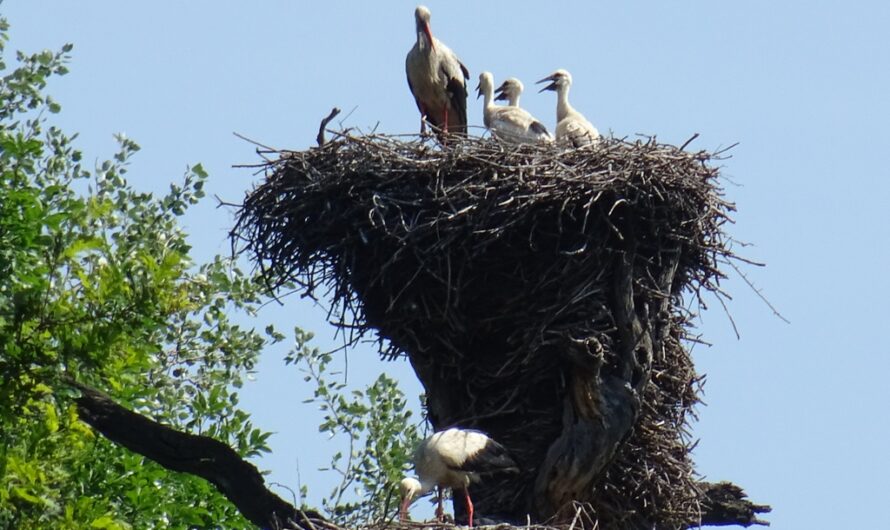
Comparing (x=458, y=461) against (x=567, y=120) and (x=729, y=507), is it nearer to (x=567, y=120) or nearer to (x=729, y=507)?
(x=729, y=507)

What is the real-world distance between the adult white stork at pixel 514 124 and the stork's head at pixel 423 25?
0.98 metres

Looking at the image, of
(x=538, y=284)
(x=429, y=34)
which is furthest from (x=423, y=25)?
(x=538, y=284)

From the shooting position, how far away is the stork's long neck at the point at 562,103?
13.5 meters

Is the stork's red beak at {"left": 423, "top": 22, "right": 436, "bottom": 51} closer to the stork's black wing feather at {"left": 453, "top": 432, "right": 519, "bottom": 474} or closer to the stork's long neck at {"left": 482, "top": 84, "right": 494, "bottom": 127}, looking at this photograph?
the stork's long neck at {"left": 482, "top": 84, "right": 494, "bottom": 127}

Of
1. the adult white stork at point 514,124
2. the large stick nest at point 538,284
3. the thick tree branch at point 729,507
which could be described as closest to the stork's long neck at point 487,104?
the adult white stork at point 514,124

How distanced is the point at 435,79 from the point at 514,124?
150 cm

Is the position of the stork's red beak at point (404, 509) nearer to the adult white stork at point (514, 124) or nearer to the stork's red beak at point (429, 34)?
the adult white stork at point (514, 124)

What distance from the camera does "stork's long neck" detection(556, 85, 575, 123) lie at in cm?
1348

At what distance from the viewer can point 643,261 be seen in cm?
1070

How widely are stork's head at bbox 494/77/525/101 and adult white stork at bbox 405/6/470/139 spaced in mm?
295

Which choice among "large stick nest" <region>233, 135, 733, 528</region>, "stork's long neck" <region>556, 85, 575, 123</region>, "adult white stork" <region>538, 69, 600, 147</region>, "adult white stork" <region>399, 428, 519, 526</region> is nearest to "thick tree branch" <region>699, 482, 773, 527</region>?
"large stick nest" <region>233, 135, 733, 528</region>

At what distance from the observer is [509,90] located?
46.8 ft

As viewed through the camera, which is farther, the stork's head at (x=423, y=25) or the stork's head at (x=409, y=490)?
the stork's head at (x=423, y=25)

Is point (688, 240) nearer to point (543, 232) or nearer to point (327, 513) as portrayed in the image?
point (543, 232)
